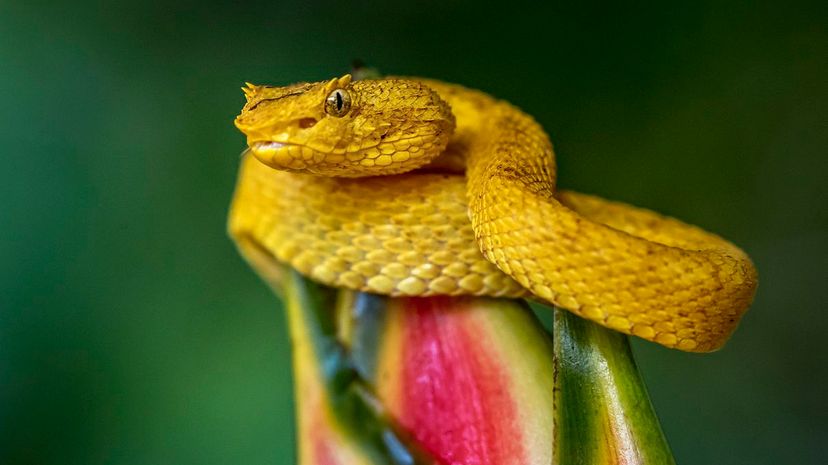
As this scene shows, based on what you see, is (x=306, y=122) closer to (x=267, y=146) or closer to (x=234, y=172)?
(x=267, y=146)

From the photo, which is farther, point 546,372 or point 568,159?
point 568,159

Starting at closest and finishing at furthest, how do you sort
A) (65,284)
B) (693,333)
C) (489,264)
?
(693,333)
(489,264)
(65,284)

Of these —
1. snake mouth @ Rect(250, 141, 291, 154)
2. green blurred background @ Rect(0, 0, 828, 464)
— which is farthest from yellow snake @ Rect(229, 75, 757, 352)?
green blurred background @ Rect(0, 0, 828, 464)

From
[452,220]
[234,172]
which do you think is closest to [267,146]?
[452,220]

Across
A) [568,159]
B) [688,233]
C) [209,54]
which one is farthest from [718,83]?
[209,54]

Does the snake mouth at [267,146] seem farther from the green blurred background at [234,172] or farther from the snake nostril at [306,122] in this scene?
the green blurred background at [234,172]

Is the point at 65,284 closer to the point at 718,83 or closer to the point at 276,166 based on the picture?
the point at 276,166

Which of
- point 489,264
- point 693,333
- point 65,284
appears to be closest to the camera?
point 693,333
